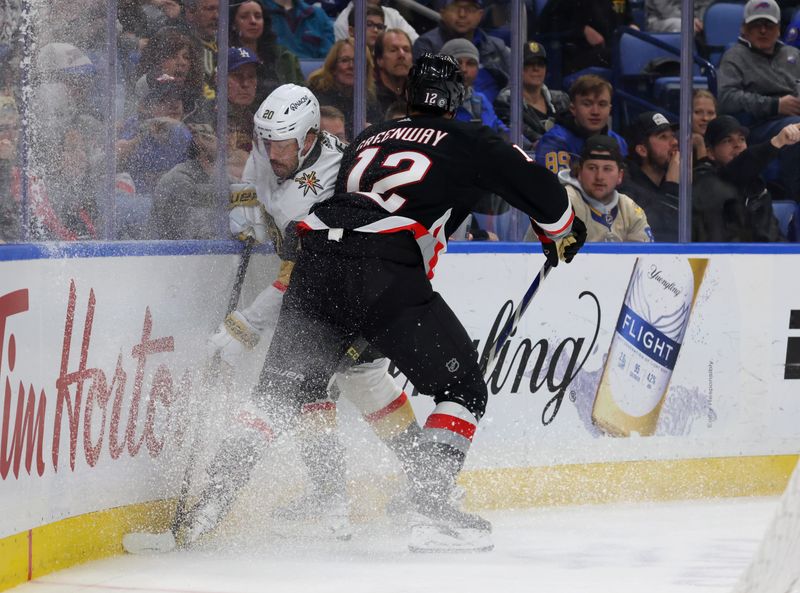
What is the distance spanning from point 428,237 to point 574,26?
1418mm

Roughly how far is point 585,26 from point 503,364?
3.89ft

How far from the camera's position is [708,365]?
206 inches

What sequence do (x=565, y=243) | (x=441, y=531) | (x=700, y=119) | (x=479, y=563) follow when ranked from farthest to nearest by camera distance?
1. (x=700, y=119)
2. (x=565, y=243)
3. (x=441, y=531)
4. (x=479, y=563)

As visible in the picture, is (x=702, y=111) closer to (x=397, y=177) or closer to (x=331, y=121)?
(x=331, y=121)

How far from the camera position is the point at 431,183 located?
406 cm

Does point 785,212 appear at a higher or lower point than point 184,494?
higher

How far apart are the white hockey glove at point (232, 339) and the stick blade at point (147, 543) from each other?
553 millimetres

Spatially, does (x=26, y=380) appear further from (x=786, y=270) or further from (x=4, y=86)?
(x=786, y=270)

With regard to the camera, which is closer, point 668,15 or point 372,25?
point 372,25

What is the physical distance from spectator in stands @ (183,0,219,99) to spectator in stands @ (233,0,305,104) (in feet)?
0.18

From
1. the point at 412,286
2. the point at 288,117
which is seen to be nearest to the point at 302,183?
the point at 288,117

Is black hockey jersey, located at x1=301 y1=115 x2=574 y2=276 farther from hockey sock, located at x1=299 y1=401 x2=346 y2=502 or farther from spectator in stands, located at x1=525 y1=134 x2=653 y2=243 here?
spectator in stands, located at x1=525 y1=134 x2=653 y2=243

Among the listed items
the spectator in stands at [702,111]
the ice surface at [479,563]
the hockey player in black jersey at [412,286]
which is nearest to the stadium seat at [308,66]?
the hockey player in black jersey at [412,286]

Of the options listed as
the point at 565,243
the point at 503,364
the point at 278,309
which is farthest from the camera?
the point at 503,364
